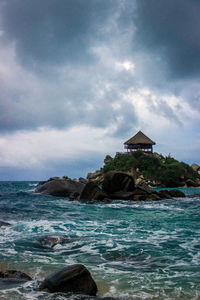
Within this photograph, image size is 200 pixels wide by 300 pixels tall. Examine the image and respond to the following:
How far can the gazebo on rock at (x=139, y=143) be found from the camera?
2628 inches

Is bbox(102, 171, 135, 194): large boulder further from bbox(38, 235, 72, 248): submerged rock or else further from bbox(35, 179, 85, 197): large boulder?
bbox(38, 235, 72, 248): submerged rock

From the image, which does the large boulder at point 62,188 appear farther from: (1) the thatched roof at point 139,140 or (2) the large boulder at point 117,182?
(1) the thatched roof at point 139,140

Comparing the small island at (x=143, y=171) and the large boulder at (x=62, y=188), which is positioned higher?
the small island at (x=143, y=171)

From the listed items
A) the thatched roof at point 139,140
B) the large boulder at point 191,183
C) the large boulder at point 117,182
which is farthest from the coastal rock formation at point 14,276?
the thatched roof at point 139,140

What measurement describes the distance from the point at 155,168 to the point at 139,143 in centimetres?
844

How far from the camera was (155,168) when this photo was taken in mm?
60469

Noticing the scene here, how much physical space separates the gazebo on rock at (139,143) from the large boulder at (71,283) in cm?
6229

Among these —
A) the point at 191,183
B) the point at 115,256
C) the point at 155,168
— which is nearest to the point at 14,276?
the point at 115,256

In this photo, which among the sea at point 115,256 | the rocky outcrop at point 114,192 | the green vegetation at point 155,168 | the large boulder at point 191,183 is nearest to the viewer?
the sea at point 115,256

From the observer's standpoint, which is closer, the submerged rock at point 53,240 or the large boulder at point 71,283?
the large boulder at point 71,283

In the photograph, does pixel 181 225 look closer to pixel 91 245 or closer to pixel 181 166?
pixel 91 245

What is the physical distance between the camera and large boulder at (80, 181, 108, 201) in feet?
74.9

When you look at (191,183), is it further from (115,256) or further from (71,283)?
(71,283)

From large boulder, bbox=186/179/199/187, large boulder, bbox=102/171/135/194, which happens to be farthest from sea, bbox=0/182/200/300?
large boulder, bbox=186/179/199/187
